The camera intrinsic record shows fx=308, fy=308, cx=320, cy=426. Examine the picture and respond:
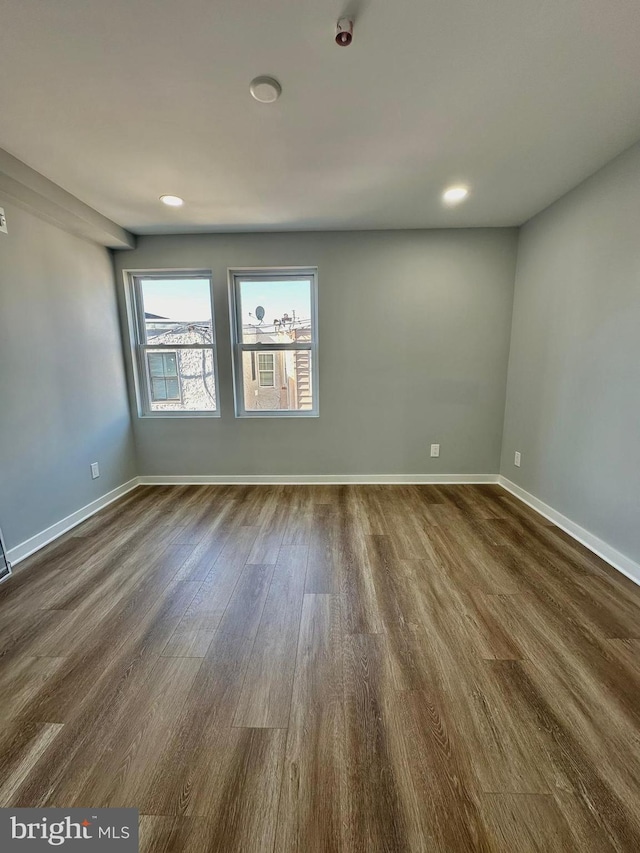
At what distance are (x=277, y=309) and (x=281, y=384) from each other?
79 cm

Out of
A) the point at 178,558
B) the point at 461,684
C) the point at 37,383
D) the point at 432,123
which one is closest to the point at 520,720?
the point at 461,684

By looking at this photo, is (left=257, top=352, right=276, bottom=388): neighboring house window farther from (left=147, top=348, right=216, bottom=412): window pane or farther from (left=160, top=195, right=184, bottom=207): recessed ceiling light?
(left=160, top=195, right=184, bottom=207): recessed ceiling light

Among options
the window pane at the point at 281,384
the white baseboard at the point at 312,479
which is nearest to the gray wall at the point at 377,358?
the white baseboard at the point at 312,479

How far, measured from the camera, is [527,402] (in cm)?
291

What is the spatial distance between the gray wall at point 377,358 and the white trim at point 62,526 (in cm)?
41

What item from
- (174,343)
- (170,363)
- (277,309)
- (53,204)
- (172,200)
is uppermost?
(172,200)

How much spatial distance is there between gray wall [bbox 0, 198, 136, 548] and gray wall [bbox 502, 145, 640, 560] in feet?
13.2

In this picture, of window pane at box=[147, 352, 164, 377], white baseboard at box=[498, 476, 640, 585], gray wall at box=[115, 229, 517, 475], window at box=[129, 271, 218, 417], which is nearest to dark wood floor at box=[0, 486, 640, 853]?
white baseboard at box=[498, 476, 640, 585]

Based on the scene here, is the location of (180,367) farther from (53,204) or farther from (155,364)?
(53,204)

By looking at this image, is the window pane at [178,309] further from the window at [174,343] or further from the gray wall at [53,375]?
the gray wall at [53,375]

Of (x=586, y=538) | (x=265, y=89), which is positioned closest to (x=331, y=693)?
(x=586, y=538)

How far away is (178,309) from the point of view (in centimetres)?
331

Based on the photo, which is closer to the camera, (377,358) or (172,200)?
(172,200)

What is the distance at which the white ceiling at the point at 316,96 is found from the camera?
117cm
